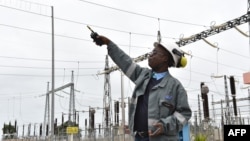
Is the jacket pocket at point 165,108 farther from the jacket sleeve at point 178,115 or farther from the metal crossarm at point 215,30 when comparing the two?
the metal crossarm at point 215,30

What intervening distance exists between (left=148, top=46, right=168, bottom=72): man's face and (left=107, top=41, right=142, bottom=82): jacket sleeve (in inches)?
7.5

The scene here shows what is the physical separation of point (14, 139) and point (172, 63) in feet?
145

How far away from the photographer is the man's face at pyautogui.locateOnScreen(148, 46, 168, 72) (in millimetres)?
3006

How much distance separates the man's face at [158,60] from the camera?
3006mm

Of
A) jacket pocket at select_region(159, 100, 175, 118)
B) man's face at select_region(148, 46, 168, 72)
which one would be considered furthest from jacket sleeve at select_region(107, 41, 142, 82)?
jacket pocket at select_region(159, 100, 175, 118)

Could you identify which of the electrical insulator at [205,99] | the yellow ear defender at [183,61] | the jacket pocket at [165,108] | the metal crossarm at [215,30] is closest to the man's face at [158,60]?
the yellow ear defender at [183,61]

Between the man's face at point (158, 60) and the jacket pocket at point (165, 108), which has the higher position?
the man's face at point (158, 60)

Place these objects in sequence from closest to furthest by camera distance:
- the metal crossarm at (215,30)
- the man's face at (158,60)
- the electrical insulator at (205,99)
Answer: the man's face at (158,60), the metal crossarm at (215,30), the electrical insulator at (205,99)

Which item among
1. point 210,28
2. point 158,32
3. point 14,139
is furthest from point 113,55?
point 14,139

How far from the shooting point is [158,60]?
300 cm

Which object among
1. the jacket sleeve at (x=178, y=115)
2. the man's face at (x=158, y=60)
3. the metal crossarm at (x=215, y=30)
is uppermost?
the metal crossarm at (x=215, y=30)

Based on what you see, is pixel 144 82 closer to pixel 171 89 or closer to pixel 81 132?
pixel 171 89

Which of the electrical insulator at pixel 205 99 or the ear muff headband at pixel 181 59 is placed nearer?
the ear muff headband at pixel 181 59

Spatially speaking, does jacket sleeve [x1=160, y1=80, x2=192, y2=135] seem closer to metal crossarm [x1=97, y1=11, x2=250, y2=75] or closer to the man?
the man
